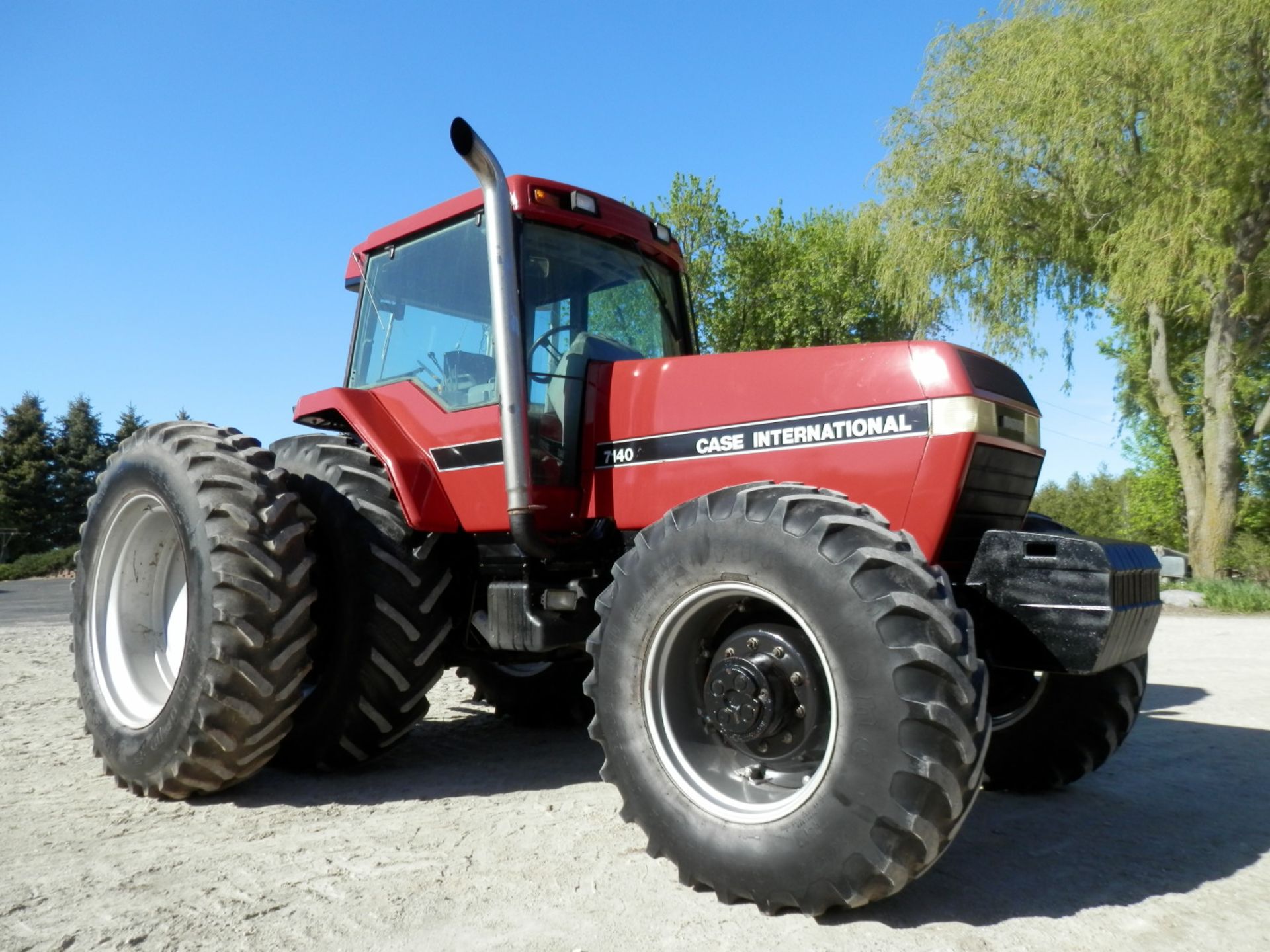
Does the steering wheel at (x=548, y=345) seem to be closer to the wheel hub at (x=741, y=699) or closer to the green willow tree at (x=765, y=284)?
the wheel hub at (x=741, y=699)

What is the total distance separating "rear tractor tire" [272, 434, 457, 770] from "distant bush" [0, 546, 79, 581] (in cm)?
2669

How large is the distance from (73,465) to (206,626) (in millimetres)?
47031

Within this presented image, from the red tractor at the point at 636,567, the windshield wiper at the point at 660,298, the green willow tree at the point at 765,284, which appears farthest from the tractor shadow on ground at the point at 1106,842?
the green willow tree at the point at 765,284

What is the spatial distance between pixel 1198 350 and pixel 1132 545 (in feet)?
74.0

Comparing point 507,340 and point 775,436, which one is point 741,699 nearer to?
point 775,436

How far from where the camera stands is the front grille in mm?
3191

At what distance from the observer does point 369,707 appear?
413 cm

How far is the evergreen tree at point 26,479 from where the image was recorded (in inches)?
1593

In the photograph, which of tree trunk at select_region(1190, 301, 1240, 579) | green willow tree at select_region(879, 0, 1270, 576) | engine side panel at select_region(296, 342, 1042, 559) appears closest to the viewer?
engine side panel at select_region(296, 342, 1042, 559)

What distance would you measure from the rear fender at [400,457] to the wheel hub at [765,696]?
5.55 ft

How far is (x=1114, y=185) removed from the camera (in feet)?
54.0

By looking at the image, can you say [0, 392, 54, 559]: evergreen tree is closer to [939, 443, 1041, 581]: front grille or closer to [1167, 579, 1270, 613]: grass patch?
[1167, 579, 1270, 613]: grass patch

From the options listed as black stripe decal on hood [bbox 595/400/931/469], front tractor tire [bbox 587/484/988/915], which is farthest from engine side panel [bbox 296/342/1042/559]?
front tractor tire [bbox 587/484/988/915]

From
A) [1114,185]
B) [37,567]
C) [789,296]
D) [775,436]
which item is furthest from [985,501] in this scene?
[37,567]
